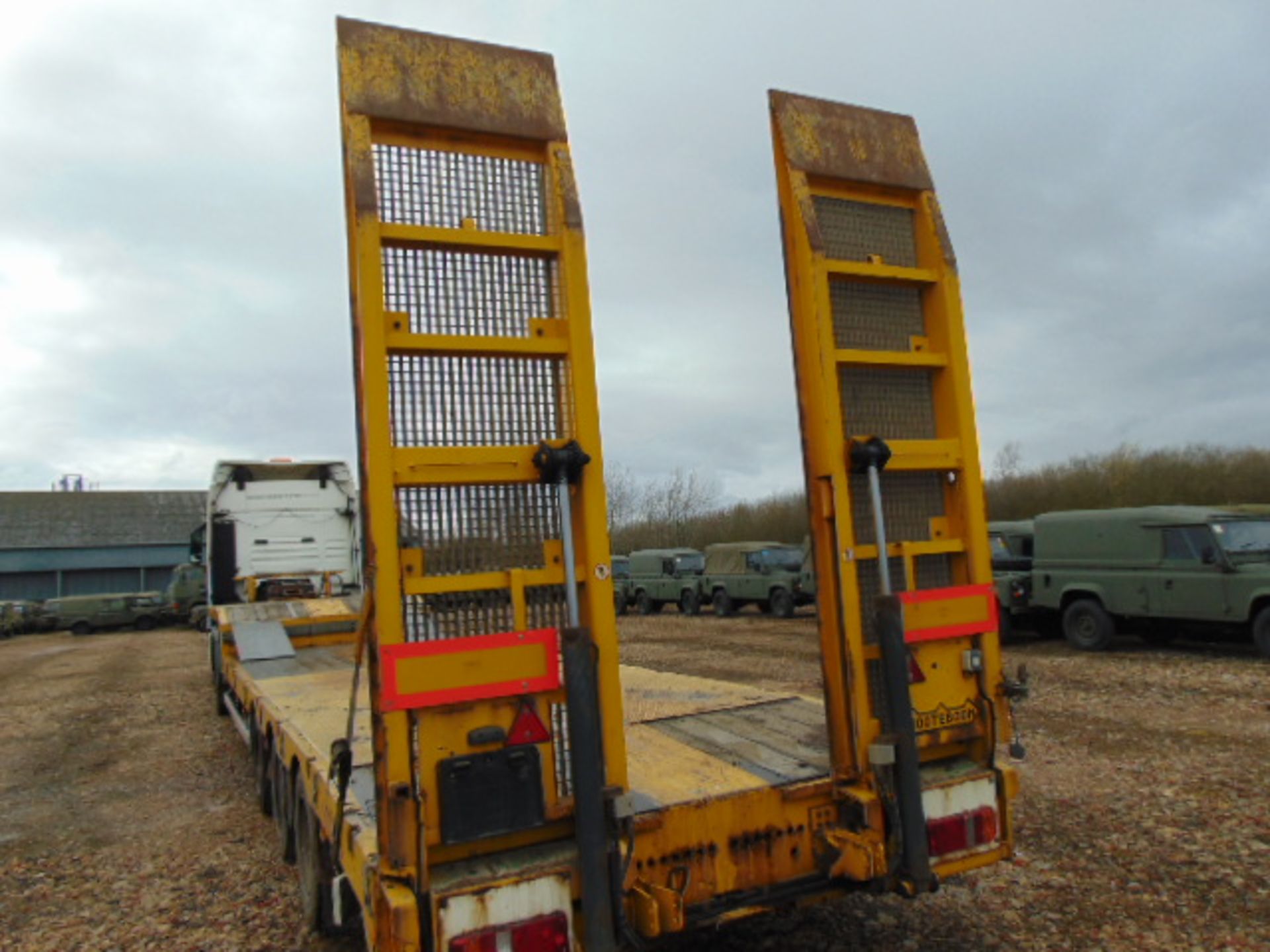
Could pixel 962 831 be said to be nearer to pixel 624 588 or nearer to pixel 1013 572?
pixel 1013 572

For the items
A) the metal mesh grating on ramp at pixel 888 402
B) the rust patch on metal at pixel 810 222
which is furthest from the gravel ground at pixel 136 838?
the rust patch on metal at pixel 810 222

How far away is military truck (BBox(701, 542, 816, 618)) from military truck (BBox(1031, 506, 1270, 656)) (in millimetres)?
7595

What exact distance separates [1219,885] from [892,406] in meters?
3.09

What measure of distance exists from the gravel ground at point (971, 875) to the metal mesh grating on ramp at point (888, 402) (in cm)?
229

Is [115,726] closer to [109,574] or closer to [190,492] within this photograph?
[109,574]

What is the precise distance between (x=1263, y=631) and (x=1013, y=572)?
4.37 m

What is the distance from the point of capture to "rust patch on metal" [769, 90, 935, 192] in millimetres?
3619

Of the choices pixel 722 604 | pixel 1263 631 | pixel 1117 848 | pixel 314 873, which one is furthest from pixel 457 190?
pixel 722 604

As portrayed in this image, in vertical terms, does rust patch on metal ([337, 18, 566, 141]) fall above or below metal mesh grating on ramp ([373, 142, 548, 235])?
above

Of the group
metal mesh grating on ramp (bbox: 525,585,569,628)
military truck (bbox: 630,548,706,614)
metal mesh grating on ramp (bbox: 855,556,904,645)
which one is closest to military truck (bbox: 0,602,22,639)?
military truck (bbox: 630,548,706,614)

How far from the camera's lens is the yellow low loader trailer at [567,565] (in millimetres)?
2668

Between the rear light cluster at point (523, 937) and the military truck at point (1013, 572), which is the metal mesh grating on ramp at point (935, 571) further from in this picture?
the military truck at point (1013, 572)

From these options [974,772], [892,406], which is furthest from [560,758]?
[892,406]

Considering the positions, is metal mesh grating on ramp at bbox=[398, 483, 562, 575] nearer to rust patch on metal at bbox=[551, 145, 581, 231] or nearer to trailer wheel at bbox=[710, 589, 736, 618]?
rust patch on metal at bbox=[551, 145, 581, 231]
